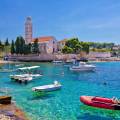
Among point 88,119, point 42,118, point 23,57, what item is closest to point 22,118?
point 42,118

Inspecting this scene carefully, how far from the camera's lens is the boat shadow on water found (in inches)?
1166

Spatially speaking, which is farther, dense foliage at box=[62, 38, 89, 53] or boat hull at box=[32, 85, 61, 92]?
dense foliage at box=[62, 38, 89, 53]

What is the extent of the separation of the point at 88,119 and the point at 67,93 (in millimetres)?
16391

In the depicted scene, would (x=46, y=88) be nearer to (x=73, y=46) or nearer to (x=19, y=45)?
(x=19, y=45)

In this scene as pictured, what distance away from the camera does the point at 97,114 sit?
31000mm

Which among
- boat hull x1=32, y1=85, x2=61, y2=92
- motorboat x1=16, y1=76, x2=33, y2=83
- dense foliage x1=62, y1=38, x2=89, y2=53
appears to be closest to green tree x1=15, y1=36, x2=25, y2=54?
dense foliage x1=62, y1=38, x2=89, y2=53

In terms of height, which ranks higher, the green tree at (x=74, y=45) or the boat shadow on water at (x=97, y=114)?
the green tree at (x=74, y=45)

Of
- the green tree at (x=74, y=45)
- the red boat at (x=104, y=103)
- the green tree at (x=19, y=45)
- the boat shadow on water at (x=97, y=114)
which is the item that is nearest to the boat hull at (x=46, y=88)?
the red boat at (x=104, y=103)

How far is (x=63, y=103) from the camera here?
37.2 m

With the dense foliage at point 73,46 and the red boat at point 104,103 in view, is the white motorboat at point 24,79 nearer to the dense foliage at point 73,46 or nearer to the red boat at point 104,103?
the red boat at point 104,103

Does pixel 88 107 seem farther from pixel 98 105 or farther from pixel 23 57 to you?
pixel 23 57

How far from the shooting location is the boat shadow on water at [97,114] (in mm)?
29606

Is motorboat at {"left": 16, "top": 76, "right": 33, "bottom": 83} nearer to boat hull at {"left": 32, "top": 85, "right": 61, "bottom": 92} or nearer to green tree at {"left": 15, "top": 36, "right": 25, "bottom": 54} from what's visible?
boat hull at {"left": 32, "top": 85, "right": 61, "bottom": 92}

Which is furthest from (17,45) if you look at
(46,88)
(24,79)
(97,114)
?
(97,114)
